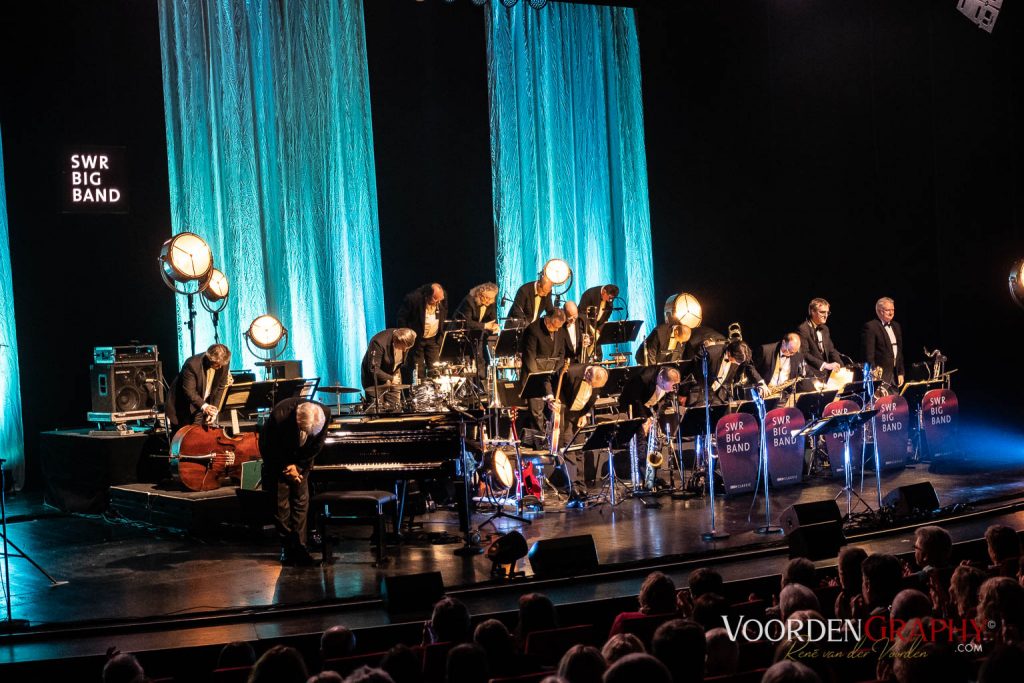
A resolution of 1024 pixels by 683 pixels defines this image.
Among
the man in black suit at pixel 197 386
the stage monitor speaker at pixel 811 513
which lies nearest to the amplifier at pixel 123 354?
the man in black suit at pixel 197 386

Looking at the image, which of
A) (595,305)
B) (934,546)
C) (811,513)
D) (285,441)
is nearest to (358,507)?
(285,441)

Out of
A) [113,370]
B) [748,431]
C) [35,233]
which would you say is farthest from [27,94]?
[748,431]

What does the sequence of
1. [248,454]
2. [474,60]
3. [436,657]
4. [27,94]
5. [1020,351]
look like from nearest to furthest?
[436,657] < [248,454] < [27,94] < [1020,351] < [474,60]

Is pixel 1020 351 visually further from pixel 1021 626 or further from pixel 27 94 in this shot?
pixel 27 94

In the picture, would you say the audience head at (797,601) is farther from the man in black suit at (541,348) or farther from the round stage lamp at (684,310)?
the round stage lamp at (684,310)

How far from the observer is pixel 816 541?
7488 mm

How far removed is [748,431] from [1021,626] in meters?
6.29

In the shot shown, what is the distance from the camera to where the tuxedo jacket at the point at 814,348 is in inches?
504

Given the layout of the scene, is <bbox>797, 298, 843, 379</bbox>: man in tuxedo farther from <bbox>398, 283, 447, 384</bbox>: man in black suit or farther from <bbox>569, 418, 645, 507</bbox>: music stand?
<bbox>398, 283, 447, 384</bbox>: man in black suit

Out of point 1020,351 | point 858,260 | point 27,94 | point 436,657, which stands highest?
point 27,94

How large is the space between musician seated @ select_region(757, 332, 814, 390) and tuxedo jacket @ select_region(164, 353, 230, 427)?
19.9ft

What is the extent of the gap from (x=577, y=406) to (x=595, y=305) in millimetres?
3266

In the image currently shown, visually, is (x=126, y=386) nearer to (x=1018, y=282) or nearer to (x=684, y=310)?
(x=684, y=310)

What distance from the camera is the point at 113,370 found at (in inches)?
441
